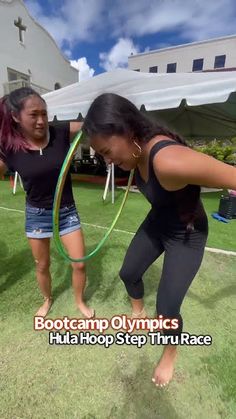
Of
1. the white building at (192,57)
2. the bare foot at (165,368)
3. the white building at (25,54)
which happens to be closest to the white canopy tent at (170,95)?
the bare foot at (165,368)

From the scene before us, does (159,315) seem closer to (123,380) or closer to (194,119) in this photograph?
(123,380)

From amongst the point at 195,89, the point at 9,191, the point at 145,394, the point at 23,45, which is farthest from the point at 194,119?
the point at 23,45

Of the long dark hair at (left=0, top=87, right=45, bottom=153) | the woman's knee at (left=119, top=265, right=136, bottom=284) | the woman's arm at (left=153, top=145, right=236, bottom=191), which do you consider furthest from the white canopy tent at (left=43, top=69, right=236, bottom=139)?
the woman's arm at (left=153, top=145, right=236, bottom=191)

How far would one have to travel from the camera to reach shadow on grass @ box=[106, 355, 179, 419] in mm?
1848

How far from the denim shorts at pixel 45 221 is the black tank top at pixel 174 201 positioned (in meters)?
0.79

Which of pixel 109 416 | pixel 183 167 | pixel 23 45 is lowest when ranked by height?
pixel 109 416

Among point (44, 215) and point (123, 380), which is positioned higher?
point (44, 215)

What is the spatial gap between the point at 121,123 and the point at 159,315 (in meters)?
1.40

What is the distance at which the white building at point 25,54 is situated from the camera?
17.5 meters

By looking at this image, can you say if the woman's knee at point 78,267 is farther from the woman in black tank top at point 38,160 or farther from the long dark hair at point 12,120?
the long dark hair at point 12,120

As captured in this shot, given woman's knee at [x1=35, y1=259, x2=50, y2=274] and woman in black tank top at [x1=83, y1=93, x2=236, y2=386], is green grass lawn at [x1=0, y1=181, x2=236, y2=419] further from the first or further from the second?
woman's knee at [x1=35, y1=259, x2=50, y2=274]

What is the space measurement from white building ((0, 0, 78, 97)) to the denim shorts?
16.3 metres

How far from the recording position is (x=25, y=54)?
19156mm

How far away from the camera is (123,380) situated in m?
2.09
